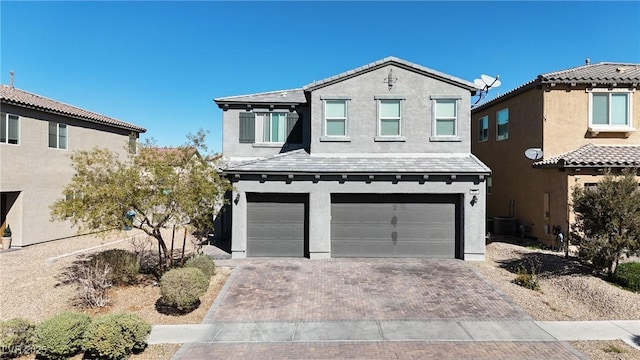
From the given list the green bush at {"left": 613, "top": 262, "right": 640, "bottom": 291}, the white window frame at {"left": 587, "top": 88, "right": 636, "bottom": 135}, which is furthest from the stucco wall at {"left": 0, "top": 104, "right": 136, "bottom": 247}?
the white window frame at {"left": 587, "top": 88, "right": 636, "bottom": 135}

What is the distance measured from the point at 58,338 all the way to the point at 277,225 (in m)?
8.64

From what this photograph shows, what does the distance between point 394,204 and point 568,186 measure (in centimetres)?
770

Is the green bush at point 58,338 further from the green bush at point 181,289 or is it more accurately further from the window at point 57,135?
the window at point 57,135

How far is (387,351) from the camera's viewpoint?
746 cm

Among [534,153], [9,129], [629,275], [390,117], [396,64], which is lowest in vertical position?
[629,275]

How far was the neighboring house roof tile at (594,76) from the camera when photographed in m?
16.1

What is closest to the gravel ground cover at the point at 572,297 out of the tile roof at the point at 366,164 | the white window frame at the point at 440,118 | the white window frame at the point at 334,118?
the tile roof at the point at 366,164

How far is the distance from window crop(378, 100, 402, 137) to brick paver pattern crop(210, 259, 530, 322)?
19.7ft

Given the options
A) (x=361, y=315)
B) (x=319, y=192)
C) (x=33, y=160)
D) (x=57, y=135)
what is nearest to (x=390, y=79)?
(x=319, y=192)

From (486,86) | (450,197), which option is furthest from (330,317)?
(486,86)

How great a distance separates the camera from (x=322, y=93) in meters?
16.0

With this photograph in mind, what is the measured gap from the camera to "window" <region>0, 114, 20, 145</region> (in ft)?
52.9

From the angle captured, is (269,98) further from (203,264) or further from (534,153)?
(534,153)

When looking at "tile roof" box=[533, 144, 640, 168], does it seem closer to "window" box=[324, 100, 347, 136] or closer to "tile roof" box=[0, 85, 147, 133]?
"window" box=[324, 100, 347, 136]
